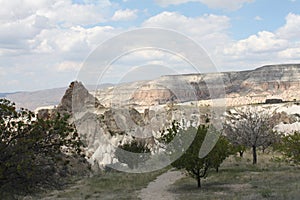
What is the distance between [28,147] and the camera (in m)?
11.6

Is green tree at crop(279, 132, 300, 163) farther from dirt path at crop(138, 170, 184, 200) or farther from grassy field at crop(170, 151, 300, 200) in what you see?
dirt path at crop(138, 170, 184, 200)

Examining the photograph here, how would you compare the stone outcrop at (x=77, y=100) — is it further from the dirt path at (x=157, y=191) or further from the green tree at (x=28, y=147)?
the green tree at (x=28, y=147)

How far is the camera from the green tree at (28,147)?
11.1 metres

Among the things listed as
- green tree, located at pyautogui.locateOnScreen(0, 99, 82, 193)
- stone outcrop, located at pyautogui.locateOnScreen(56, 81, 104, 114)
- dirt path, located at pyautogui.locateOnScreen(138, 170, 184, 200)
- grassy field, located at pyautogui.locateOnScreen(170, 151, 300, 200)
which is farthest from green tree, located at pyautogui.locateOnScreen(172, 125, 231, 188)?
stone outcrop, located at pyautogui.locateOnScreen(56, 81, 104, 114)

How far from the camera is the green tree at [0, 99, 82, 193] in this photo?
1114cm

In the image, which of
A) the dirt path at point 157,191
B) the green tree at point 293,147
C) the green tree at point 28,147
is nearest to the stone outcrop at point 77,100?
the dirt path at point 157,191

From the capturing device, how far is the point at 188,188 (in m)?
25.0

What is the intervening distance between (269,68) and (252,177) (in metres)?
176

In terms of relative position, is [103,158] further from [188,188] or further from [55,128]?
[55,128]

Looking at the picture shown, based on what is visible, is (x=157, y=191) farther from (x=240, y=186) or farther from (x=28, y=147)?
(x=28, y=147)

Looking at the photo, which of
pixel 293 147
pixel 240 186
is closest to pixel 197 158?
pixel 240 186

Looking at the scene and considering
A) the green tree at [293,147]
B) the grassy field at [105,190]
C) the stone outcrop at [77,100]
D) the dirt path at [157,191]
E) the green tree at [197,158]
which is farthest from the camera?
the stone outcrop at [77,100]

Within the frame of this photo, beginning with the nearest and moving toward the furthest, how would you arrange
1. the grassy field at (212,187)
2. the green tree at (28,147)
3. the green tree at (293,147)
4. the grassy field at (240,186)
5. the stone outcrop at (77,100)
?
the green tree at (28,147) → the grassy field at (240,186) → the grassy field at (212,187) → the green tree at (293,147) → the stone outcrop at (77,100)

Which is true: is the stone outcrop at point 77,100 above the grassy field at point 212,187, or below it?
above
